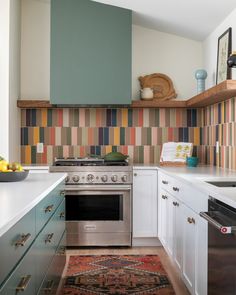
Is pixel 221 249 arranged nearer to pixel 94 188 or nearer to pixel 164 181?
pixel 164 181

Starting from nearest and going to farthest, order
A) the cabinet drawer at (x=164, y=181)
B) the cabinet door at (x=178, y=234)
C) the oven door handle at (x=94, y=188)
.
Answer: the cabinet door at (x=178, y=234) → the cabinet drawer at (x=164, y=181) → the oven door handle at (x=94, y=188)

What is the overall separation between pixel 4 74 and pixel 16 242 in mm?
3203

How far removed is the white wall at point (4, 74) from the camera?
4.40 m

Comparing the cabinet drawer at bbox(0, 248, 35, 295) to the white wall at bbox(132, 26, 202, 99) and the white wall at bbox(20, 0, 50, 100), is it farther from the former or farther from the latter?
the white wall at bbox(132, 26, 202, 99)

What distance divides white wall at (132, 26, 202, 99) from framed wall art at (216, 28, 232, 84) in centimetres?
86

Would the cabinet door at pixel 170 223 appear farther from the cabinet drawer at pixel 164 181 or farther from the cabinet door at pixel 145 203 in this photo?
the cabinet door at pixel 145 203

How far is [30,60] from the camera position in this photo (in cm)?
495

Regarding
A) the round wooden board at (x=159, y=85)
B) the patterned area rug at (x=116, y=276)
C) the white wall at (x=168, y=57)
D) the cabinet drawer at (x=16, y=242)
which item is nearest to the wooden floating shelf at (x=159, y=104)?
the round wooden board at (x=159, y=85)

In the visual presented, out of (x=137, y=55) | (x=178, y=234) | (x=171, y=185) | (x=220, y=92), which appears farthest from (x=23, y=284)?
(x=137, y=55)

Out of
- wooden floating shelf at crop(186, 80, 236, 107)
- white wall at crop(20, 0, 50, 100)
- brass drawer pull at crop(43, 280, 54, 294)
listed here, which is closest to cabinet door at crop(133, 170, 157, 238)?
wooden floating shelf at crop(186, 80, 236, 107)

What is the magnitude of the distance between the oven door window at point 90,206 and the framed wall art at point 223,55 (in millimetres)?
1563

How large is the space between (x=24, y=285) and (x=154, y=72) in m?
3.79

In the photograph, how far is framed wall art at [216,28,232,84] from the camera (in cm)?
384

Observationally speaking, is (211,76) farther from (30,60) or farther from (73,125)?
(30,60)
